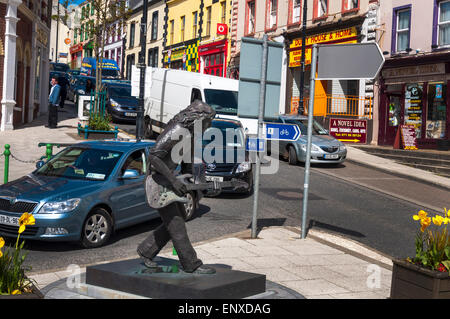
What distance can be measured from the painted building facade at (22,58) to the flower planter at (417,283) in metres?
19.2

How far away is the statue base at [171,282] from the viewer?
5.29 metres

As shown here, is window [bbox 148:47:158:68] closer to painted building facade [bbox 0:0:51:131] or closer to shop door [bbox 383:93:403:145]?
painted building facade [bbox 0:0:51:131]

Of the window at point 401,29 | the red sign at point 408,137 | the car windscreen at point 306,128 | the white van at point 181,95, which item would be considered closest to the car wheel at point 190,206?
the white van at point 181,95

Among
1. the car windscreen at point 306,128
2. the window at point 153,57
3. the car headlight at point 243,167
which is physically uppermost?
the window at point 153,57

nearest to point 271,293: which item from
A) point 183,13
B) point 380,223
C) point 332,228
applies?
point 332,228

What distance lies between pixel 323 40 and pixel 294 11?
12.6ft

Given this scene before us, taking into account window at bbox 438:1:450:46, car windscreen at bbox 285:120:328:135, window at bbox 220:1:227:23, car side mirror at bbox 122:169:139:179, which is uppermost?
window at bbox 220:1:227:23

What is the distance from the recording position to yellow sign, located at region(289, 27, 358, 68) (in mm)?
27734

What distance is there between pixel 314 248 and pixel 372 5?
19838 millimetres

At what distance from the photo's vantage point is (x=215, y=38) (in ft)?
133

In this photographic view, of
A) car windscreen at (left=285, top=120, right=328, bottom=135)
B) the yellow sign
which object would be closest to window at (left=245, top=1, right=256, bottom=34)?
the yellow sign

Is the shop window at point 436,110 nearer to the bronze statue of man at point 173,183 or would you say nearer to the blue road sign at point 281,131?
the blue road sign at point 281,131

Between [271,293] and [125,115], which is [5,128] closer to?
[125,115]

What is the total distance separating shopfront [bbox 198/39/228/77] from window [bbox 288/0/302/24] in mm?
7142
